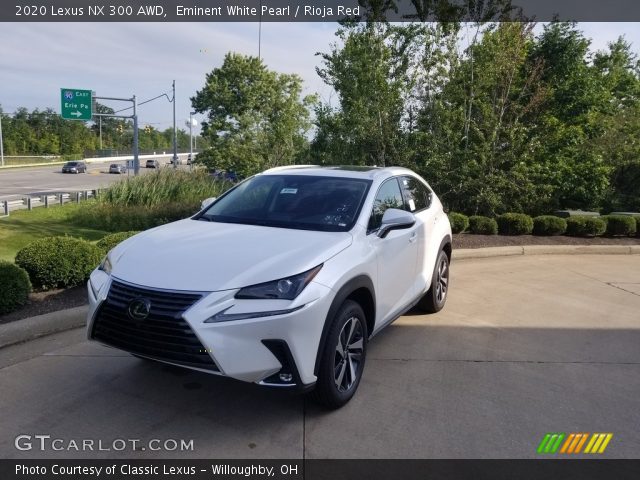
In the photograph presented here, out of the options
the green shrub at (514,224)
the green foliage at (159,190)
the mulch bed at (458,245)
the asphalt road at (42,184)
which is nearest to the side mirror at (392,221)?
the mulch bed at (458,245)

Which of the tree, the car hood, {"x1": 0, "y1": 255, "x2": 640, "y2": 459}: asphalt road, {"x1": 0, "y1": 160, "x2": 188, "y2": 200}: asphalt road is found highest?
the tree

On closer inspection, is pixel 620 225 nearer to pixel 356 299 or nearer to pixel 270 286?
pixel 356 299

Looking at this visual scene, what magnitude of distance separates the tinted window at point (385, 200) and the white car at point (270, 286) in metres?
0.02

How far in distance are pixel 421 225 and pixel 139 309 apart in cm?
295

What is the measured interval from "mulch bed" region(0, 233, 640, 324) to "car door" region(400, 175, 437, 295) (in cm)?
347

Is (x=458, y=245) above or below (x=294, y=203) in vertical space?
below

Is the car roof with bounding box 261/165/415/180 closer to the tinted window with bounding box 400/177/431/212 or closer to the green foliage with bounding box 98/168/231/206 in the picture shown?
the tinted window with bounding box 400/177/431/212

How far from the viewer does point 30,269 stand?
5488 mm

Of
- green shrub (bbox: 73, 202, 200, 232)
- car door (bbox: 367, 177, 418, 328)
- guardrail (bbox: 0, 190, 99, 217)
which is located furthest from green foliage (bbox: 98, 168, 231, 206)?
car door (bbox: 367, 177, 418, 328)

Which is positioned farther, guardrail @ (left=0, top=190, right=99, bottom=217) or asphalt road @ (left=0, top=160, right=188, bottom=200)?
→ asphalt road @ (left=0, top=160, right=188, bottom=200)

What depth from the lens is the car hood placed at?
10.1 feet

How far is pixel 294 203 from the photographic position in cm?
430

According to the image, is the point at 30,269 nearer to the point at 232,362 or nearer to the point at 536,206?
the point at 232,362

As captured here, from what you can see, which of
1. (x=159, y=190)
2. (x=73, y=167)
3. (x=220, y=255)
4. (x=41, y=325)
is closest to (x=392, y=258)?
(x=220, y=255)
